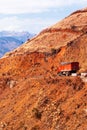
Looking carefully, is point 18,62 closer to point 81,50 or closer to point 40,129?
point 81,50

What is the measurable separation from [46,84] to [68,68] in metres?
8.88

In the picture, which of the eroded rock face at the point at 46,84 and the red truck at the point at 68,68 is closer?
the eroded rock face at the point at 46,84

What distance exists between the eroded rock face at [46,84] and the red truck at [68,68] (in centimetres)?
152

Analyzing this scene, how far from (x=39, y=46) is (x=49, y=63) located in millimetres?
9419

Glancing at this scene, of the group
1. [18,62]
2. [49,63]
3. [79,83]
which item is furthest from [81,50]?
[79,83]

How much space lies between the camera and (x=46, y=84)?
246 feet

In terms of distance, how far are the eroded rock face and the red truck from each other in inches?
59.8

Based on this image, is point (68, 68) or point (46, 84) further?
point (68, 68)

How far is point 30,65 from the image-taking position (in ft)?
304

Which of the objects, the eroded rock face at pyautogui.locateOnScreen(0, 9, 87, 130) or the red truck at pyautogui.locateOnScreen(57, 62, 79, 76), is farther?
the red truck at pyautogui.locateOnScreen(57, 62, 79, 76)

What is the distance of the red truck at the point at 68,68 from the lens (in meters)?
81.6

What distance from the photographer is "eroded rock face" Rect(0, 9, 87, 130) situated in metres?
64.9

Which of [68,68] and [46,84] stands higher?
[68,68]

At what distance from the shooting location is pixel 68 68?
8212 cm
